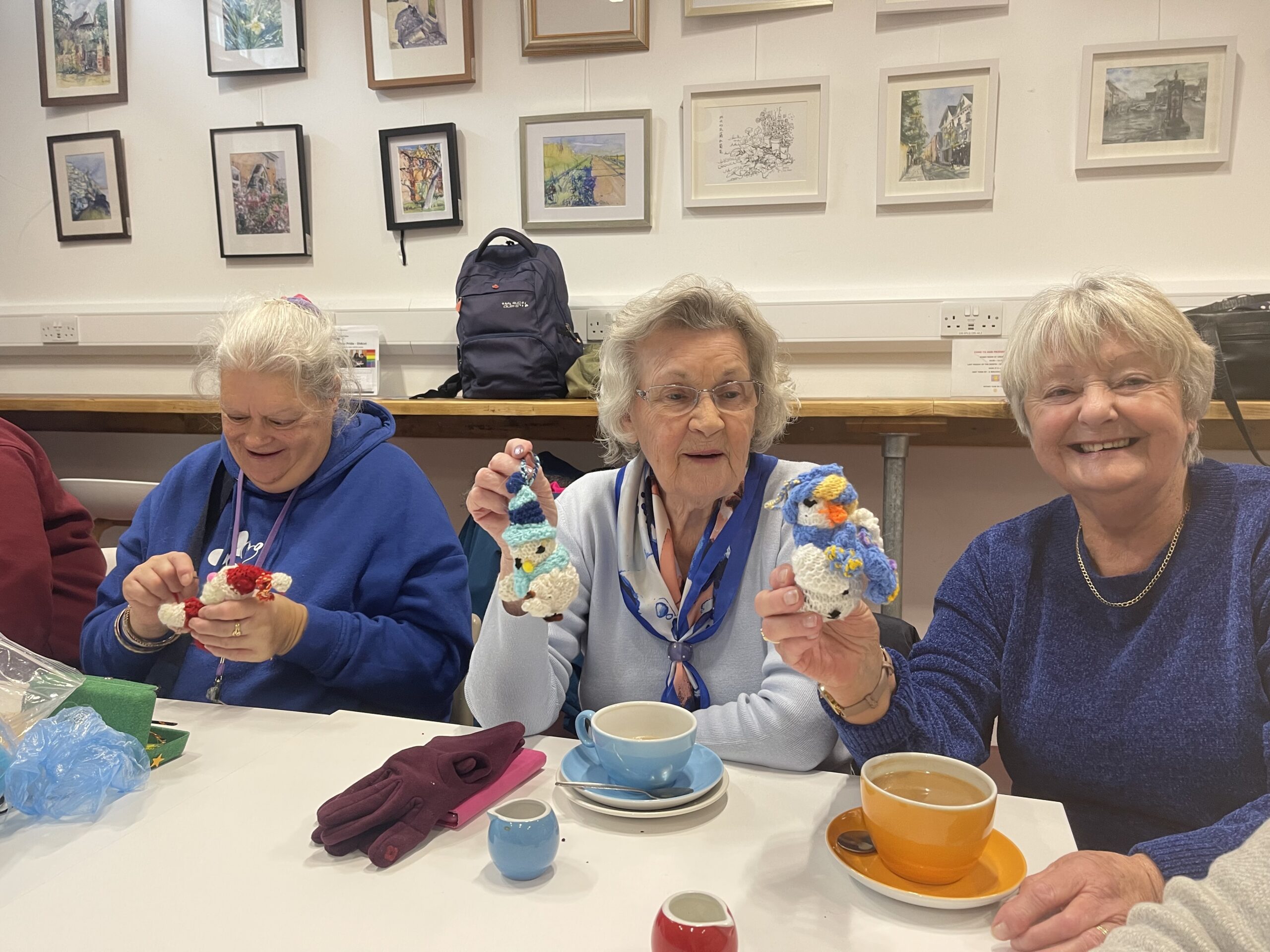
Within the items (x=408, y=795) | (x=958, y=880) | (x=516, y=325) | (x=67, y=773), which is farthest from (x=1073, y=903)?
(x=516, y=325)

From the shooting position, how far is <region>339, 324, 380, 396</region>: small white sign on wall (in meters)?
3.03


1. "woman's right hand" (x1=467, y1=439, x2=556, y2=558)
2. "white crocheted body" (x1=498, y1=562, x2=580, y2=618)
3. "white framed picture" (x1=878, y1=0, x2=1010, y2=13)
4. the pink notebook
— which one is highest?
"white framed picture" (x1=878, y1=0, x2=1010, y2=13)

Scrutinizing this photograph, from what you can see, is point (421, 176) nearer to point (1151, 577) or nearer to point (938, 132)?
point (938, 132)

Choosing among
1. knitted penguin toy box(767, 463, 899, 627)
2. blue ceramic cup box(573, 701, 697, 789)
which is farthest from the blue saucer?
knitted penguin toy box(767, 463, 899, 627)

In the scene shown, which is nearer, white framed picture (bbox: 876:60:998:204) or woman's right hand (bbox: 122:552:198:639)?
woman's right hand (bbox: 122:552:198:639)

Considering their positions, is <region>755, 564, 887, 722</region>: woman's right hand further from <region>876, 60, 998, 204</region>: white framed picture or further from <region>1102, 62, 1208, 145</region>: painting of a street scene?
<region>1102, 62, 1208, 145</region>: painting of a street scene

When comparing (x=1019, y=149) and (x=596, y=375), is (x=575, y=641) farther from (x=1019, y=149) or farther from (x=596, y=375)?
(x=1019, y=149)

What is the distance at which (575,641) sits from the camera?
1464 millimetres

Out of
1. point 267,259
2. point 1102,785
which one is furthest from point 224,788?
point 267,259

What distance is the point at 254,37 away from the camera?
310cm

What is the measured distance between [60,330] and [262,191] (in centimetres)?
108

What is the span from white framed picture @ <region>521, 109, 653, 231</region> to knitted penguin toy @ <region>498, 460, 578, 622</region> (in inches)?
76.9

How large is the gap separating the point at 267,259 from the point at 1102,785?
3196mm

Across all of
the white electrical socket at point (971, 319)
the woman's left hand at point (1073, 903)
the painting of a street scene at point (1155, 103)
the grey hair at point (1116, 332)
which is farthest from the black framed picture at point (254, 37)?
the woman's left hand at point (1073, 903)
